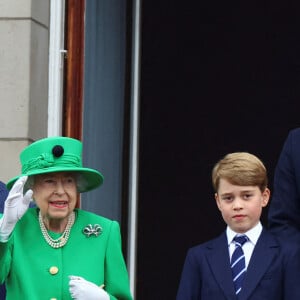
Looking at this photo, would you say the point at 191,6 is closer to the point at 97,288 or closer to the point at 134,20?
the point at 134,20

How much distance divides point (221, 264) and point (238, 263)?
7cm

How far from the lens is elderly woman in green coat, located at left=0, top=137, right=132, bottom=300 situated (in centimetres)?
711

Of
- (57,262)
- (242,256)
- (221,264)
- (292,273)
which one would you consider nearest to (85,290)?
(57,262)

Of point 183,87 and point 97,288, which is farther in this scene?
point 183,87

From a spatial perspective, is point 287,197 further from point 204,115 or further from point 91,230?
point 204,115

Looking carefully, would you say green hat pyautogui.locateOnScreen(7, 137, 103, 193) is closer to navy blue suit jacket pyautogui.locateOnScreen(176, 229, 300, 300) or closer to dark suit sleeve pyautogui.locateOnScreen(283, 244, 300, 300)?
navy blue suit jacket pyautogui.locateOnScreen(176, 229, 300, 300)

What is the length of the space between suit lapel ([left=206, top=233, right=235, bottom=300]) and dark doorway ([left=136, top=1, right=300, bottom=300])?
454cm

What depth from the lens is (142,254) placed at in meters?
11.7

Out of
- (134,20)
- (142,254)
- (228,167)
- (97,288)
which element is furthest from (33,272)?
(142,254)

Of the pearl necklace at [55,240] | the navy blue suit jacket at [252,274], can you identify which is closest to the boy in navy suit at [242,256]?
the navy blue suit jacket at [252,274]

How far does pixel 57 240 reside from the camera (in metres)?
7.20

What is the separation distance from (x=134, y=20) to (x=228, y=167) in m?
3.11

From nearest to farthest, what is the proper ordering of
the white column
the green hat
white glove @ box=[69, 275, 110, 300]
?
white glove @ box=[69, 275, 110, 300] → the green hat → the white column

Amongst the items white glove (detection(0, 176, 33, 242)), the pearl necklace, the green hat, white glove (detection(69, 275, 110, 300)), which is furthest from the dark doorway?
white glove (detection(0, 176, 33, 242))
